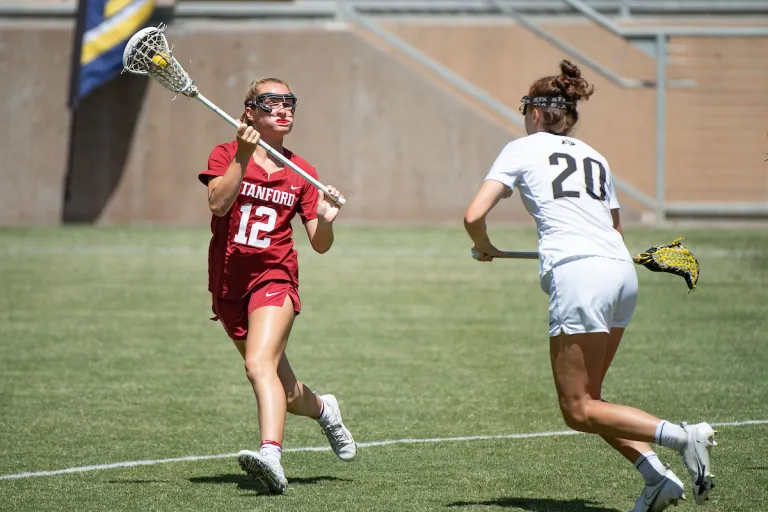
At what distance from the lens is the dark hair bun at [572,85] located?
17.9 feet

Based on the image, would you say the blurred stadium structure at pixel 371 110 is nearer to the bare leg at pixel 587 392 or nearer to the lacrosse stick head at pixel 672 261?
the lacrosse stick head at pixel 672 261

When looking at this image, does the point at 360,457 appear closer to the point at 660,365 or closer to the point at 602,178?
the point at 602,178

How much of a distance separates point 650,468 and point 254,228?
2295 mm

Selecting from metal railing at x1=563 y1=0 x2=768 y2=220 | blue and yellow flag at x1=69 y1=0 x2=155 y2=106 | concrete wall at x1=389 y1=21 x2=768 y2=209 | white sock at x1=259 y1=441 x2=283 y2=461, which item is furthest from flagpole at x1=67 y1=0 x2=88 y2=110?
white sock at x1=259 y1=441 x2=283 y2=461

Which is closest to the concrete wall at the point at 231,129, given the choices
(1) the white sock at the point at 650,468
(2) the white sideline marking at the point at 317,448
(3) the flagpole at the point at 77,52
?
(3) the flagpole at the point at 77,52

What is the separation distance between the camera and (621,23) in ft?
69.2

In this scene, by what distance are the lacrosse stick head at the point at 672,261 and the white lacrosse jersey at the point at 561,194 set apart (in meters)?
0.52

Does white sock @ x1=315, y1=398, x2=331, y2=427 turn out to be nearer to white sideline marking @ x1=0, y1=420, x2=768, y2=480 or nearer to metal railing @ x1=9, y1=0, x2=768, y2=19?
white sideline marking @ x1=0, y1=420, x2=768, y2=480

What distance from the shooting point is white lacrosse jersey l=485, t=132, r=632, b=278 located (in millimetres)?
5383

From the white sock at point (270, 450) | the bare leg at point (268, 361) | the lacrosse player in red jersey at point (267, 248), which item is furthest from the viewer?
the lacrosse player in red jersey at point (267, 248)

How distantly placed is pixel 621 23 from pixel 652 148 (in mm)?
2267

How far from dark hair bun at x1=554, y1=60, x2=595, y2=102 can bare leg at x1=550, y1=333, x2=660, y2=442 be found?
1070mm

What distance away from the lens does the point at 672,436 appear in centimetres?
518

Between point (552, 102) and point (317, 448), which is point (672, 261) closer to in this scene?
point (552, 102)
